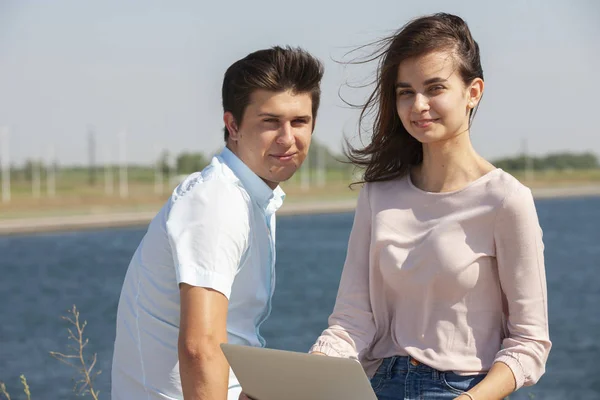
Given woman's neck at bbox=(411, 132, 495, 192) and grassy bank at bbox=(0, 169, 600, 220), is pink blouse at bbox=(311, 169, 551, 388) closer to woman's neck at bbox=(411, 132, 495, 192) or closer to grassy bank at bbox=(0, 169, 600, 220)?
woman's neck at bbox=(411, 132, 495, 192)

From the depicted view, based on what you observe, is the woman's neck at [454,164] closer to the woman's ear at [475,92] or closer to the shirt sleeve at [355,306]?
the woman's ear at [475,92]

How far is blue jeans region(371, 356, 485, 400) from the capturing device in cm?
246

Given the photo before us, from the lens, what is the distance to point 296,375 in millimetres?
2270

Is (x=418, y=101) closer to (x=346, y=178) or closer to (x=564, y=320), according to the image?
(x=564, y=320)

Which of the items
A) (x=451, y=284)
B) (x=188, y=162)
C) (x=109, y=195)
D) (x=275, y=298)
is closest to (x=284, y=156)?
(x=451, y=284)

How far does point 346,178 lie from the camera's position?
8569 centimetres

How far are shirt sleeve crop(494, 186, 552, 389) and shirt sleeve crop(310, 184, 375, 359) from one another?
0.38m

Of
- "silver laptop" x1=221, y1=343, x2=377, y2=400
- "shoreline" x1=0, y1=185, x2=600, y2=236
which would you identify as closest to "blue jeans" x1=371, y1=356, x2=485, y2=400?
"silver laptop" x1=221, y1=343, x2=377, y2=400

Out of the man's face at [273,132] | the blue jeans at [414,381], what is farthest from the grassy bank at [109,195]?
the blue jeans at [414,381]

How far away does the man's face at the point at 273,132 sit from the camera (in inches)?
108

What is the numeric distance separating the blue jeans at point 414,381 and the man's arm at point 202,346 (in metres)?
0.42

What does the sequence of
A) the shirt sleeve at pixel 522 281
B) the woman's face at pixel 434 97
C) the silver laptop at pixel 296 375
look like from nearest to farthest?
the silver laptop at pixel 296 375 → the shirt sleeve at pixel 522 281 → the woman's face at pixel 434 97

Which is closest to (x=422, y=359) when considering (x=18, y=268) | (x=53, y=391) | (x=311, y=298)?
(x=53, y=391)

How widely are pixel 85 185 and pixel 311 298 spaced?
46217 mm
